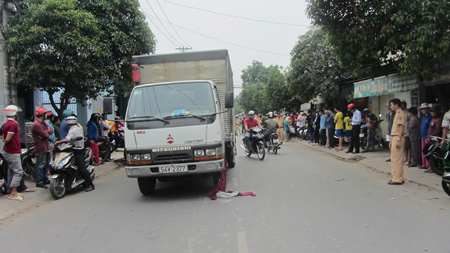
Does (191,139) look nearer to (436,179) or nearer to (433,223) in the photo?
(433,223)

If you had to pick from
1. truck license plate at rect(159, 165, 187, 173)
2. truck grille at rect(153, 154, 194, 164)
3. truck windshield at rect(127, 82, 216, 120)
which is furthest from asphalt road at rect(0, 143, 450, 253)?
truck windshield at rect(127, 82, 216, 120)

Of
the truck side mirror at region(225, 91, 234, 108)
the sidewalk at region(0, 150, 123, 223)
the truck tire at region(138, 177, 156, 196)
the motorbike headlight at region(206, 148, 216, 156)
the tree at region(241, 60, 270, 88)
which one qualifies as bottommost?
the sidewalk at region(0, 150, 123, 223)

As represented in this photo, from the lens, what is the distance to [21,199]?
267 inches

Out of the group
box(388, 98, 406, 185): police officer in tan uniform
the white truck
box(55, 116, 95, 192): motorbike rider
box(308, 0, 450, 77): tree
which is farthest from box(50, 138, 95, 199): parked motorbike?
box(308, 0, 450, 77): tree

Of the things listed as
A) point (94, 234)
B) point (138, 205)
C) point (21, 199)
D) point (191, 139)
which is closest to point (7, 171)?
point (21, 199)

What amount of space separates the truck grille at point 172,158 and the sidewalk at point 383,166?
16.2ft

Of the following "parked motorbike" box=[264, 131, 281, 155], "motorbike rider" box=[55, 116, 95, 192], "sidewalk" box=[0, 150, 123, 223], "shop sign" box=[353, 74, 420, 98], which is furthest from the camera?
"parked motorbike" box=[264, 131, 281, 155]

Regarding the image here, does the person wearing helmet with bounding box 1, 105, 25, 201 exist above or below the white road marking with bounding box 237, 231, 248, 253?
above

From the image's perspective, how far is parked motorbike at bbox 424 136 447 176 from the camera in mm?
7980

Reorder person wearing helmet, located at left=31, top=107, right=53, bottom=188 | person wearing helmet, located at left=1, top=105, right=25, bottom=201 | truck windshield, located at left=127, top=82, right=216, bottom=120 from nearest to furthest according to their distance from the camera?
truck windshield, located at left=127, top=82, right=216, bottom=120 → person wearing helmet, located at left=1, top=105, right=25, bottom=201 → person wearing helmet, located at left=31, top=107, right=53, bottom=188

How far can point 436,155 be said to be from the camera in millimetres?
8102

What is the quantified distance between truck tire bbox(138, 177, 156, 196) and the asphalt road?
0.64ft

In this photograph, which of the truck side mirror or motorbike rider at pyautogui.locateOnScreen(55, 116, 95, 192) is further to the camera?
motorbike rider at pyautogui.locateOnScreen(55, 116, 95, 192)

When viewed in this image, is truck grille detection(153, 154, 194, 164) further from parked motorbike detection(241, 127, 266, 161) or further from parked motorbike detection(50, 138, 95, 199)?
parked motorbike detection(241, 127, 266, 161)
